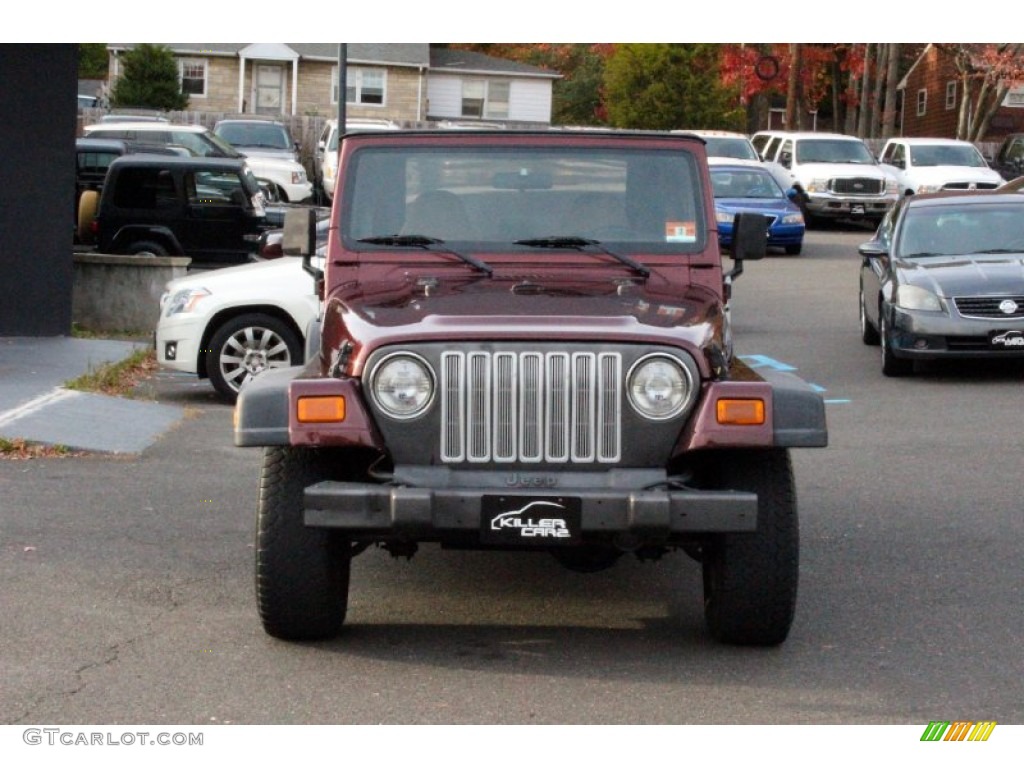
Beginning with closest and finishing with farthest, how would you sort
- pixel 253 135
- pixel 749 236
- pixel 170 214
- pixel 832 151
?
pixel 749 236 → pixel 170 214 → pixel 832 151 → pixel 253 135

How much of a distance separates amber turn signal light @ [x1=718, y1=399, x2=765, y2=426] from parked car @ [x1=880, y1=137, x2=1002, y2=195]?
28031 mm

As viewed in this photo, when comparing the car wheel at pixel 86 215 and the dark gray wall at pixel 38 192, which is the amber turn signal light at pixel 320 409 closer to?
the dark gray wall at pixel 38 192

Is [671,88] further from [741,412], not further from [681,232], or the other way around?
[741,412]

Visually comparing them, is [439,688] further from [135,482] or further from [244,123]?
[244,123]

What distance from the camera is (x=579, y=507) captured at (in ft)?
19.1

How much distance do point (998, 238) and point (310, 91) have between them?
4229 cm

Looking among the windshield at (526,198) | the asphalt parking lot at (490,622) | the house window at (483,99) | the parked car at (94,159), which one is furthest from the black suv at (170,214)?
the house window at (483,99)

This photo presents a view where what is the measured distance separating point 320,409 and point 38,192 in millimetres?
10789

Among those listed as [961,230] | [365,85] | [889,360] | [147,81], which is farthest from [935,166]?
[365,85]

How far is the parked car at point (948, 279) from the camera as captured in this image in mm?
14375

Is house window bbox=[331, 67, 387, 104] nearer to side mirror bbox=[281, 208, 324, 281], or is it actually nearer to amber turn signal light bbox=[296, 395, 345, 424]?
side mirror bbox=[281, 208, 324, 281]

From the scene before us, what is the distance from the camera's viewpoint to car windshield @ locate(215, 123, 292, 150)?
36.4m

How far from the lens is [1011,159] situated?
36906mm

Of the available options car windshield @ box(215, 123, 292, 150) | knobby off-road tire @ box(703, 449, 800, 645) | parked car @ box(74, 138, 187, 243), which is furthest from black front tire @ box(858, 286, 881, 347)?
car windshield @ box(215, 123, 292, 150)
